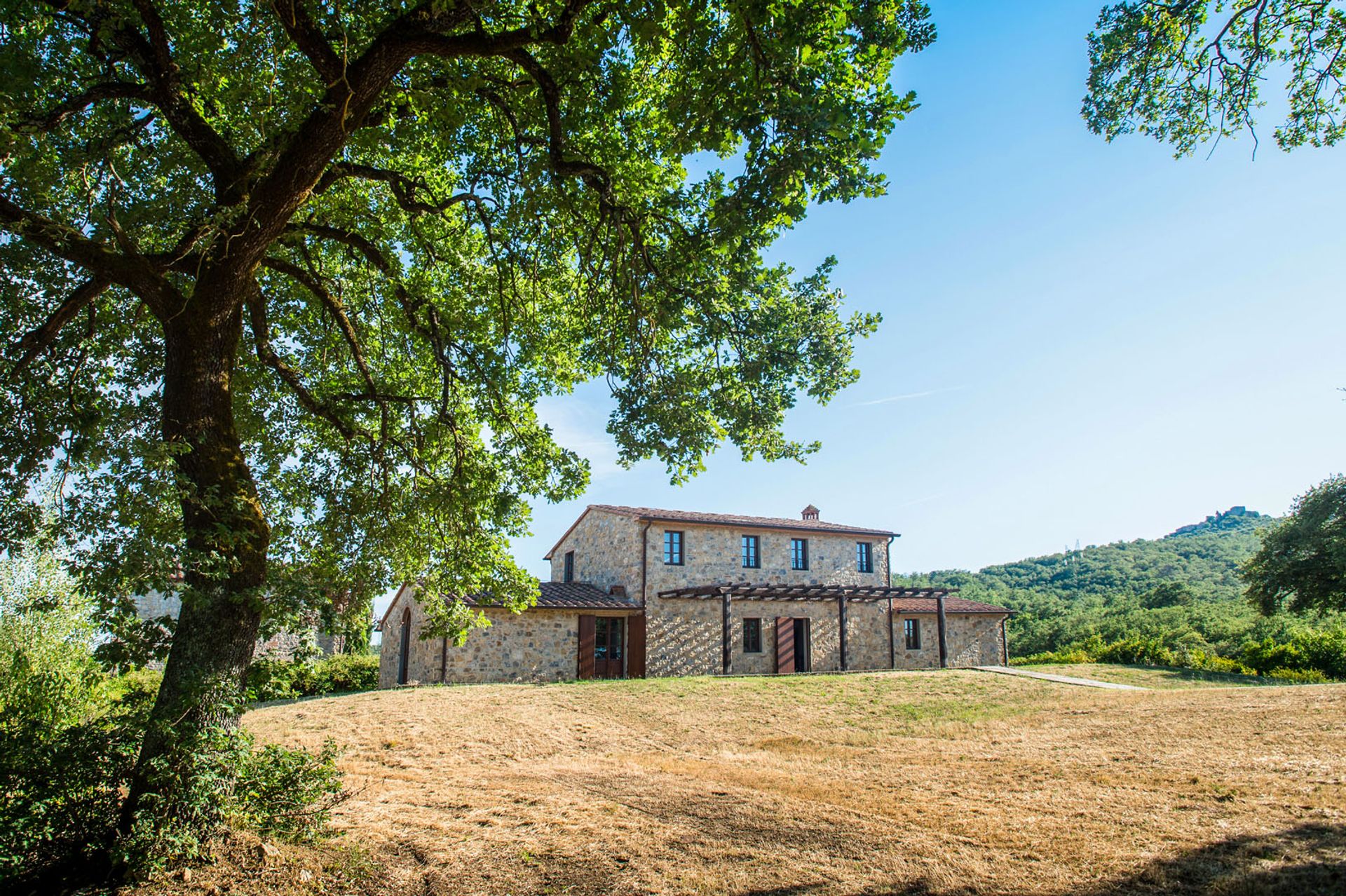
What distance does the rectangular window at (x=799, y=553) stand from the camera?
85.1 feet

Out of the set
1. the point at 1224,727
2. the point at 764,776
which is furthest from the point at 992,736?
the point at 764,776

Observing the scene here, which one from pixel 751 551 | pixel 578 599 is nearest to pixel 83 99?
pixel 578 599

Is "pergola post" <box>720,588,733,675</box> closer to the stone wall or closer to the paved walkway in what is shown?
the stone wall

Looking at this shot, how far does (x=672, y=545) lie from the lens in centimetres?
2420

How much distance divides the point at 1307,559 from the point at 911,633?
12422 millimetres

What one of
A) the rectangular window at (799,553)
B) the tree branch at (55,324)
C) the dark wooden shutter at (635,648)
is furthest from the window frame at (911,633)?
the tree branch at (55,324)

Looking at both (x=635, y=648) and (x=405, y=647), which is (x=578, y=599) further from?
(x=405, y=647)

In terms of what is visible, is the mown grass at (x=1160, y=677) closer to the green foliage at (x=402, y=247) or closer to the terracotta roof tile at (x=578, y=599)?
the terracotta roof tile at (x=578, y=599)

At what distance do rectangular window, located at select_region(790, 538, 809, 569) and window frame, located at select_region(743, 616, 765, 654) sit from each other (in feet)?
7.59

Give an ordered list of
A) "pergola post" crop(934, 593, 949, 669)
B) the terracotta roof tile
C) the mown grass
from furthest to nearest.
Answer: "pergola post" crop(934, 593, 949, 669), the terracotta roof tile, the mown grass

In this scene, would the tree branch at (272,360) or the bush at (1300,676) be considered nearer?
the tree branch at (272,360)

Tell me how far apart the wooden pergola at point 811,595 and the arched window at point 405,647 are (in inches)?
315

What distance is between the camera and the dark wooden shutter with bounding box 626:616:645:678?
74.9 feet

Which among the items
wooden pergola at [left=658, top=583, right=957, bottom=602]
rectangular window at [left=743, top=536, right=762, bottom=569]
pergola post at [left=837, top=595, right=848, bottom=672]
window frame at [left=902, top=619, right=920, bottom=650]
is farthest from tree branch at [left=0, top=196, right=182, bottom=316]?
window frame at [left=902, top=619, right=920, bottom=650]
